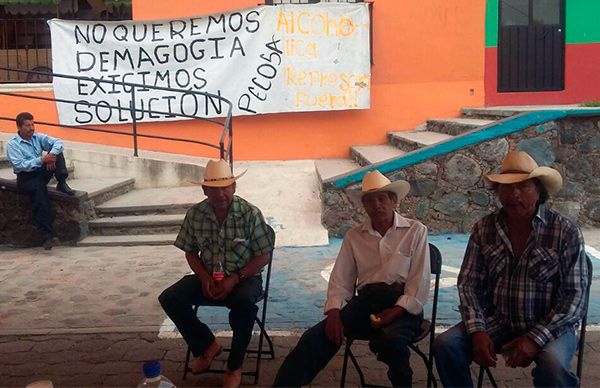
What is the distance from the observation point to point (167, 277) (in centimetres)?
647

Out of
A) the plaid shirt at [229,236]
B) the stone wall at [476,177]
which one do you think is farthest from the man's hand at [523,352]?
the stone wall at [476,177]

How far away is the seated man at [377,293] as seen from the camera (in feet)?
11.2

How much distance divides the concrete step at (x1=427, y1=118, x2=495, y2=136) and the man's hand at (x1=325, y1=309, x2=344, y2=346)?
5391 millimetres

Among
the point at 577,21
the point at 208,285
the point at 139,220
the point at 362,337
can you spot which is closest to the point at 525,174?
the point at 362,337

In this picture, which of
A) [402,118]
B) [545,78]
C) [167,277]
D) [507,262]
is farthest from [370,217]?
[545,78]

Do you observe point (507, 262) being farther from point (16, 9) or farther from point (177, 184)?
point (16, 9)

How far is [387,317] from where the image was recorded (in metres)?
3.50

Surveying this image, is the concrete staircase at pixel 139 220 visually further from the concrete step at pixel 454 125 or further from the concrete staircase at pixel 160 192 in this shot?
the concrete step at pixel 454 125

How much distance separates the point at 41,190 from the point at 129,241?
3.90 feet

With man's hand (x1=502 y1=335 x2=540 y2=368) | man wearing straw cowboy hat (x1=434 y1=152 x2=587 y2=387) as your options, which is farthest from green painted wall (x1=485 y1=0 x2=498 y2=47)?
man's hand (x1=502 y1=335 x2=540 y2=368)

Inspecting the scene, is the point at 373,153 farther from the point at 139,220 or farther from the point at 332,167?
the point at 139,220

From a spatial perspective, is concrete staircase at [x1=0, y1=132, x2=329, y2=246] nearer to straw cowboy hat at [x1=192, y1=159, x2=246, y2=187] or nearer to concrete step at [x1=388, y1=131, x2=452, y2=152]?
concrete step at [x1=388, y1=131, x2=452, y2=152]

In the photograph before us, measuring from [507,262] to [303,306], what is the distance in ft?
8.21

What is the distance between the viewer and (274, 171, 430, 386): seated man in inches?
135
